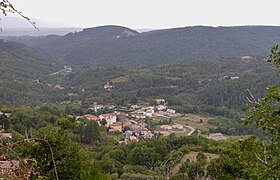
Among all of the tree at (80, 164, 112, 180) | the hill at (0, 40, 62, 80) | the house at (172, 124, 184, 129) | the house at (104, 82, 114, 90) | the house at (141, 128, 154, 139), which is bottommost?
the house at (104, 82, 114, 90)

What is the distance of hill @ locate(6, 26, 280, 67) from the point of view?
367ft

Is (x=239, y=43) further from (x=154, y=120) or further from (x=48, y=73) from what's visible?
(x=154, y=120)

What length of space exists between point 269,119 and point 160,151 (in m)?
20.1

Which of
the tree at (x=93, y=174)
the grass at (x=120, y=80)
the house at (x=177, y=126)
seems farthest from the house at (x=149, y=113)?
the tree at (x=93, y=174)

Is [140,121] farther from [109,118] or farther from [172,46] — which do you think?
[172,46]

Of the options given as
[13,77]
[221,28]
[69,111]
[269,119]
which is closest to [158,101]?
[69,111]

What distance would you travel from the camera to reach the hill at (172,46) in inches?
4409

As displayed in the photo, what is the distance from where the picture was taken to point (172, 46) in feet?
399

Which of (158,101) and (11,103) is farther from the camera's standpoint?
(158,101)

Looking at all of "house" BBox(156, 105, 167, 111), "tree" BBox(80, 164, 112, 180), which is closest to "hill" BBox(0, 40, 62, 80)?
"house" BBox(156, 105, 167, 111)

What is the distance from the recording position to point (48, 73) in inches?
3324

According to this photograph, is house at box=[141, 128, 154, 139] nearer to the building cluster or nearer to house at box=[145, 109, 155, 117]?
the building cluster

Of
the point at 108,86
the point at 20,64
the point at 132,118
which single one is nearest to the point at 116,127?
the point at 132,118

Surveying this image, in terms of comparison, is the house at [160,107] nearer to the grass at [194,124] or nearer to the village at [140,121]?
the village at [140,121]
